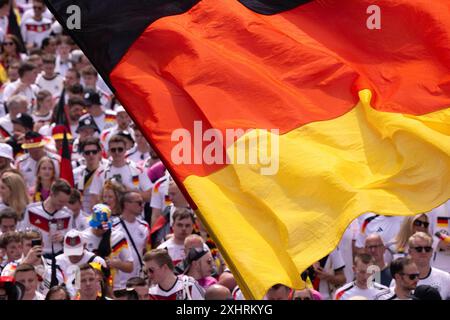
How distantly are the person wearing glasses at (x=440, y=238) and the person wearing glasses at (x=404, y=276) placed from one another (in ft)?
4.24

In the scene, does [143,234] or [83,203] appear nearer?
[143,234]

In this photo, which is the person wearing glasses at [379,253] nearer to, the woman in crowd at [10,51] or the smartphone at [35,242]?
the smartphone at [35,242]

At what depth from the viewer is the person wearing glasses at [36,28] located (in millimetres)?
21172

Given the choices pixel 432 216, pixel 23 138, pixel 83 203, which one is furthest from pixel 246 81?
pixel 23 138

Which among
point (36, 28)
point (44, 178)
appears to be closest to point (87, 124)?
point (44, 178)

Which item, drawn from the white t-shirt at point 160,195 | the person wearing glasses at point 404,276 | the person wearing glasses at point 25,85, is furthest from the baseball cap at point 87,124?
the person wearing glasses at point 404,276

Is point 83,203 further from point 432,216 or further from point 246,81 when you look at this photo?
point 246,81

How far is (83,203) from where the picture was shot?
15.1 m

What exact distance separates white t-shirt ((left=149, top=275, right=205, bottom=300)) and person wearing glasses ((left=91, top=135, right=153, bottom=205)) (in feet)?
9.18

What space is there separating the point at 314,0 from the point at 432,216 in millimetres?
4214

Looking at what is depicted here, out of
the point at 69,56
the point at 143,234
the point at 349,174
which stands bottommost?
the point at 69,56

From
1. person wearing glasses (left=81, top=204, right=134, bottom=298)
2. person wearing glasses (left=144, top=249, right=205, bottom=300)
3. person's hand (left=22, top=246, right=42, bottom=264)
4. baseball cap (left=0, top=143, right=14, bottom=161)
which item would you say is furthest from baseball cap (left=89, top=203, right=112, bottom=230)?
baseball cap (left=0, top=143, right=14, bottom=161)

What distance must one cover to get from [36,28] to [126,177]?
6.57 m

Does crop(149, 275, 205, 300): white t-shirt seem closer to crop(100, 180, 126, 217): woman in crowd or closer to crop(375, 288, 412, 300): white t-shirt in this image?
crop(375, 288, 412, 300): white t-shirt
